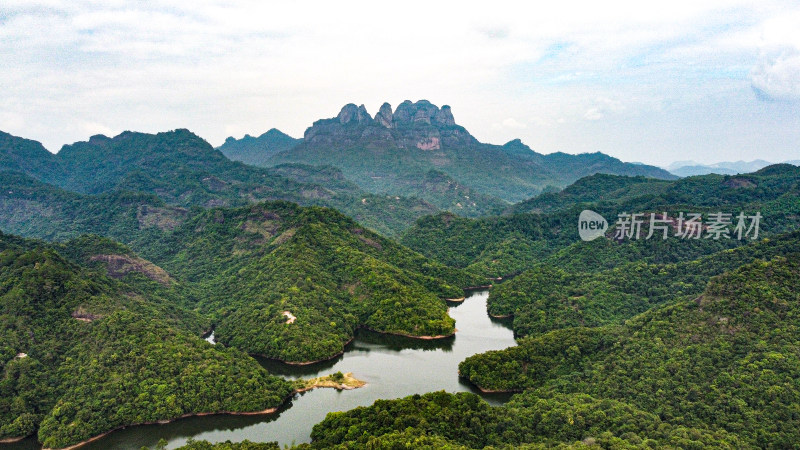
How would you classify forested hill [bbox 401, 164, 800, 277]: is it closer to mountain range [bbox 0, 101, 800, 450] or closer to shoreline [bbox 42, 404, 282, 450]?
mountain range [bbox 0, 101, 800, 450]

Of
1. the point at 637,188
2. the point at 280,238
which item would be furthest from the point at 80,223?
the point at 637,188

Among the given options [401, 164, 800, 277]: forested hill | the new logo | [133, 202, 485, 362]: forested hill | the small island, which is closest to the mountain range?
[133, 202, 485, 362]: forested hill

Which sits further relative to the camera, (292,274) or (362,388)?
(292,274)

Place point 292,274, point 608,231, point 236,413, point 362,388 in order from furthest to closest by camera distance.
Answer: point 608,231
point 292,274
point 362,388
point 236,413

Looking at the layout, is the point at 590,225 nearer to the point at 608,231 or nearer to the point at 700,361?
the point at 608,231

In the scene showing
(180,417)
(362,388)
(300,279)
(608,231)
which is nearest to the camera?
(180,417)

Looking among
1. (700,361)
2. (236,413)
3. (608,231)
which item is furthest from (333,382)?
(608,231)

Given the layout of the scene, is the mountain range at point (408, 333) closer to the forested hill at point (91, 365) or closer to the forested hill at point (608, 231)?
the forested hill at point (91, 365)
